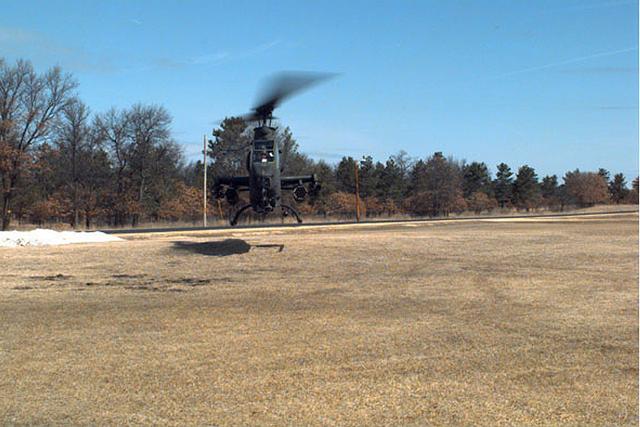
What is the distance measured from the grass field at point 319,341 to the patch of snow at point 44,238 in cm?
461

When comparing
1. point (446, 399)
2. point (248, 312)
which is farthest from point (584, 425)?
point (248, 312)

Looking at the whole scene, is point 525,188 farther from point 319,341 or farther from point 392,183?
point 319,341

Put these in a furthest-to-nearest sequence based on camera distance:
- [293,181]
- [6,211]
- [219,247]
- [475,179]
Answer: [475,179]
[6,211]
[219,247]
[293,181]

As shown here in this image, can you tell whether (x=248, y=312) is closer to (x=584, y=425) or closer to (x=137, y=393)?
(x=137, y=393)

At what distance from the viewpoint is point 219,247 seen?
83.9ft

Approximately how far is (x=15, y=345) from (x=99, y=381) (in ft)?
9.83

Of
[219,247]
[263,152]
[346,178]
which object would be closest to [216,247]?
[219,247]

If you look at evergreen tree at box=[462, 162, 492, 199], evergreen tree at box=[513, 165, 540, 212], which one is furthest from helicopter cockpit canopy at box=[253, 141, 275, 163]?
evergreen tree at box=[513, 165, 540, 212]

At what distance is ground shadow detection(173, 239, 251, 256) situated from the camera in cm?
2417

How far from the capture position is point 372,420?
636cm

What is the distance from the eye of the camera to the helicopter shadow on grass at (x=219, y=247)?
79.0 ft

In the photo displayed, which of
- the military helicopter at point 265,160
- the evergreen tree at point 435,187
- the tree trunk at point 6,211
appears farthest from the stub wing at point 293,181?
the evergreen tree at point 435,187

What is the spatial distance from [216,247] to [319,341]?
638 inches

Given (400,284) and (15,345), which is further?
(400,284)
